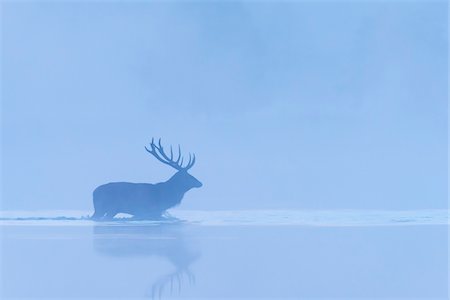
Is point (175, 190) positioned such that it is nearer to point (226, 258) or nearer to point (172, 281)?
point (226, 258)

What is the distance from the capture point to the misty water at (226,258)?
251 cm

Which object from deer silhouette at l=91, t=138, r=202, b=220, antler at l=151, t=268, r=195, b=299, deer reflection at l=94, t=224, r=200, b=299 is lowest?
antler at l=151, t=268, r=195, b=299

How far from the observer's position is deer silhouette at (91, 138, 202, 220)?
414cm

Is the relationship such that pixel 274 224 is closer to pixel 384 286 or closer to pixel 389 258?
pixel 389 258

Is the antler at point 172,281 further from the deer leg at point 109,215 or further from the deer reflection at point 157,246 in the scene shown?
the deer leg at point 109,215

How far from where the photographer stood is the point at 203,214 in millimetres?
4203

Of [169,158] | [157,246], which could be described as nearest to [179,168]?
[169,158]

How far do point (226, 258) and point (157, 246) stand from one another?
0.40 meters

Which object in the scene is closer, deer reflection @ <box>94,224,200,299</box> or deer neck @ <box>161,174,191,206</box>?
deer reflection @ <box>94,224,200,299</box>

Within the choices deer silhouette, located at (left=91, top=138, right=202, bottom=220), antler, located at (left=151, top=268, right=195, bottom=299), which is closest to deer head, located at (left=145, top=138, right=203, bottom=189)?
deer silhouette, located at (left=91, top=138, right=202, bottom=220)

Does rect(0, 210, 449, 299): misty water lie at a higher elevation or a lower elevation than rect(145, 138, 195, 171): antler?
lower

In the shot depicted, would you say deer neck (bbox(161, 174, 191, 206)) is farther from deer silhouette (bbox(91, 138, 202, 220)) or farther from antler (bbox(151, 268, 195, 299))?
antler (bbox(151, 268, 195, 299))

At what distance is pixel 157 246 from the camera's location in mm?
3137

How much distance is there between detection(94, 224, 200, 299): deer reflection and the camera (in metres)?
2.55
